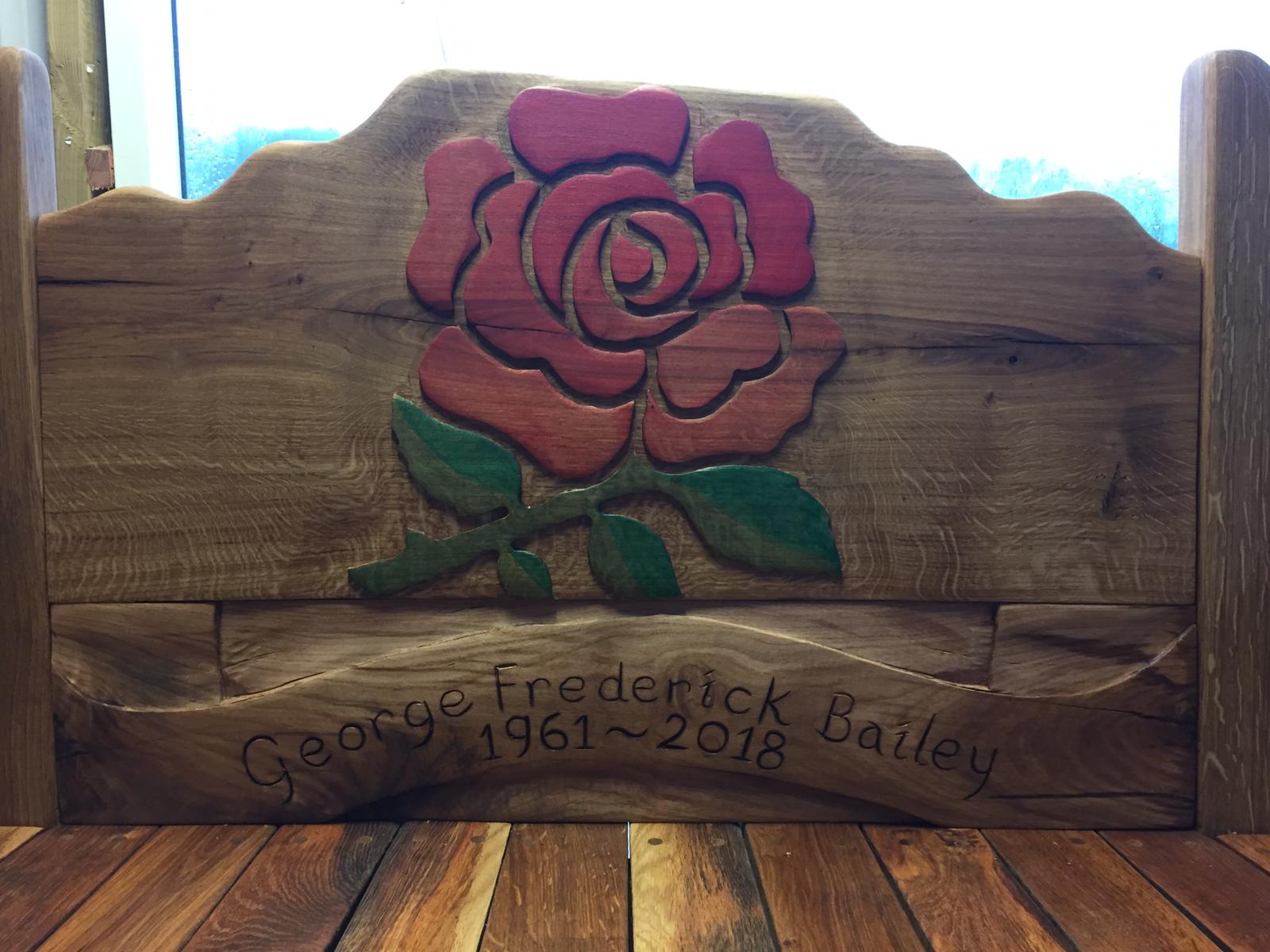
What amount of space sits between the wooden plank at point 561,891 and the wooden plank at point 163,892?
26 cm

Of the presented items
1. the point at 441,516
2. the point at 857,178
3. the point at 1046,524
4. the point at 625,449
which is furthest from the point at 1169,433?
the point at 441,516

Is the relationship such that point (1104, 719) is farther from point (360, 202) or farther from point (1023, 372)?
point (360, 202)

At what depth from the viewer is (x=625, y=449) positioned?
0.93 m

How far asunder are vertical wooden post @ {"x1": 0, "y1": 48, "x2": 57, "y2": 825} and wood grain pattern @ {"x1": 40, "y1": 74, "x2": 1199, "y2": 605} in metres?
0.02

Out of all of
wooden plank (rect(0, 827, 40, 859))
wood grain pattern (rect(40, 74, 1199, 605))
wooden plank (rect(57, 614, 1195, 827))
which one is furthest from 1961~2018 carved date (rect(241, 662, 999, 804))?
wooden plank (rect(0, 827, 40, 859))

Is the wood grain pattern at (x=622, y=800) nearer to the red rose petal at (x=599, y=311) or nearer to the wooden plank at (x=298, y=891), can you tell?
the wooden plank at (x=298, y=891)

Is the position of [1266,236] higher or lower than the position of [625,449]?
higher

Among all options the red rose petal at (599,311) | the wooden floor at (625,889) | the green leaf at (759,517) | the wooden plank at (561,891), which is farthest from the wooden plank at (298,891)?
the red rose petal at (599,311)

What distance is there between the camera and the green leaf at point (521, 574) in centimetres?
92

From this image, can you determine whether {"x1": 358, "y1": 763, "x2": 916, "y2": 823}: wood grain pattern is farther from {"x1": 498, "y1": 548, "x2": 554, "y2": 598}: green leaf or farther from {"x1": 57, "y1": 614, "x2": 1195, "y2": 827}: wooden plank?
{"x1": 498, "y1": 548, "x2": 554, "y2": 598}: green leaf

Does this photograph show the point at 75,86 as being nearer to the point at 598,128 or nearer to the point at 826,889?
the point at 598,128

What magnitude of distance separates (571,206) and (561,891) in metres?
0.67

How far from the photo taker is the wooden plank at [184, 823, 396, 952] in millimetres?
712

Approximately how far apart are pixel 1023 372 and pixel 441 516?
633 millimetres
